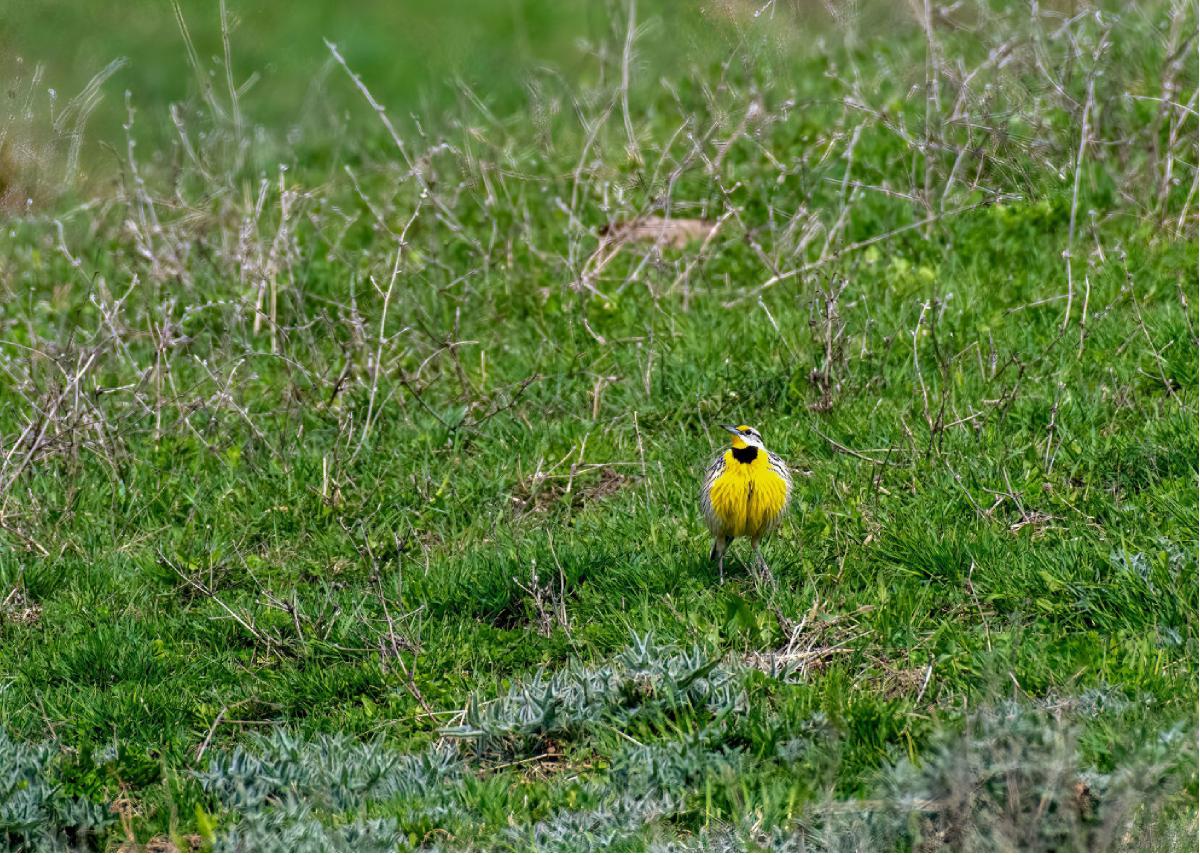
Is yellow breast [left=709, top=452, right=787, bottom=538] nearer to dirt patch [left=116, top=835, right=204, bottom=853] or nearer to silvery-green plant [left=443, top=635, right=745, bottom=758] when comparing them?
silvery-green plant [left=443, top=635, right=745, bottom=758]

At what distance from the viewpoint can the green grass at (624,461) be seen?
17.1 feet

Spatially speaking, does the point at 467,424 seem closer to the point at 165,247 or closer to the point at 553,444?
the point at 553,444

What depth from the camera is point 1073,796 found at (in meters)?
4.53

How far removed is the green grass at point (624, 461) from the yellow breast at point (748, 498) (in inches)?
10.6

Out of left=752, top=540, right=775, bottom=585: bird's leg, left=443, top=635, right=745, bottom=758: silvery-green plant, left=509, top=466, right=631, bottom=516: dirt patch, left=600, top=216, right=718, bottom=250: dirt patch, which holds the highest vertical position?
left=600, top=216, right=718, bottom=250: dirt patch

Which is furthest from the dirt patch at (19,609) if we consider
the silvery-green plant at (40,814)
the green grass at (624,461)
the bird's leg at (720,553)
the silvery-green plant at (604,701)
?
the bird's leg at (720,553)

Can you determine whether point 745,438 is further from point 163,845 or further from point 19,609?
point 19,609

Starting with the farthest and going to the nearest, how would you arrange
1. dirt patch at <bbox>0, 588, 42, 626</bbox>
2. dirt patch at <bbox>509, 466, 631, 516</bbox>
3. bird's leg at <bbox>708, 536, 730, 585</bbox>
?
1. dirt patch at <bbox>509, 466, 631, 516</bbox>
2. dirt patch at <bbox>0, 588, 42, 626</bbox>
3. bird's leg at <bbox>708, 536, 730, 585</bbox>

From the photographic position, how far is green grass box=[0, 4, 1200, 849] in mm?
5215

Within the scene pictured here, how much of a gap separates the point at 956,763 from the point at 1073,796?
1.15ft

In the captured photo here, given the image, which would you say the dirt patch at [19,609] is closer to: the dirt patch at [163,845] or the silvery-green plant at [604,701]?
the dirt patch at [163,845]

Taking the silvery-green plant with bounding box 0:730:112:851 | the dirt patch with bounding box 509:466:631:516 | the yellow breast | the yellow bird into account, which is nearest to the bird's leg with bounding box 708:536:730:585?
the yellow bird

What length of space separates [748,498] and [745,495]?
2 cm

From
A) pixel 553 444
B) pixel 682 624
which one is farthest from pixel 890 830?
pixel 553 444
